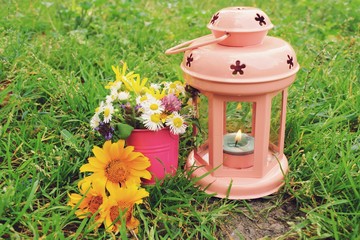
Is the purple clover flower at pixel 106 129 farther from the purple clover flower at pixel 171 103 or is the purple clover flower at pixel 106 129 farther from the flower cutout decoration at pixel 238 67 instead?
the flower cutout decoration at pixel 238 67

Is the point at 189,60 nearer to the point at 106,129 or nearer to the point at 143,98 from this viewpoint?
the point at 143,98

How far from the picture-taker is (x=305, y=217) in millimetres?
1754

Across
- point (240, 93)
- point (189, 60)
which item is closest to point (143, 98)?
point (189, 60)

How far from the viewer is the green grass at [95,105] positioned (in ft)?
5.49

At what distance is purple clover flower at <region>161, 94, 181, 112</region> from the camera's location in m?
1.78

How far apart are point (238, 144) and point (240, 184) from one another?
188 millimetres

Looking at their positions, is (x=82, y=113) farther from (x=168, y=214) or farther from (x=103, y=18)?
(x=103, y=18)

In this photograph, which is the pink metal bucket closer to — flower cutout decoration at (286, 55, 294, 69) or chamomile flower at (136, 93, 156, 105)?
chamomile flower at (136, 93, 156, 105)

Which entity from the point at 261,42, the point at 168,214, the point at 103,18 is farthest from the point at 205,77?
the point at 103,18

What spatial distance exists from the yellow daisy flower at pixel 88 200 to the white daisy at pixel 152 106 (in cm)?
32

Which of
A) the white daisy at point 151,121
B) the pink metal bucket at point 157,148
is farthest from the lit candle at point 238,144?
the white daisy at point 151,121

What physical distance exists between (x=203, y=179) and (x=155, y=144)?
23 centimetres

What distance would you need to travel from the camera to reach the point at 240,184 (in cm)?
181

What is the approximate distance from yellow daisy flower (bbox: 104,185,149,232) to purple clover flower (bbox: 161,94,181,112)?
1.05 ft
